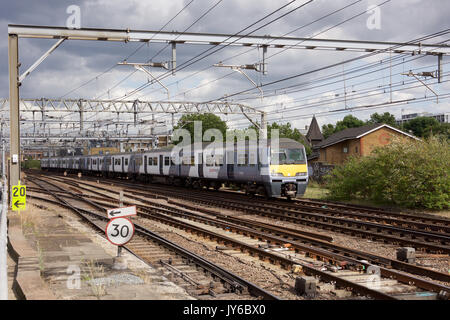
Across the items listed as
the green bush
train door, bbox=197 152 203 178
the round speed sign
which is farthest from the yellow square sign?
the green bush

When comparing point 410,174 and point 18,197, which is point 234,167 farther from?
point 18,197

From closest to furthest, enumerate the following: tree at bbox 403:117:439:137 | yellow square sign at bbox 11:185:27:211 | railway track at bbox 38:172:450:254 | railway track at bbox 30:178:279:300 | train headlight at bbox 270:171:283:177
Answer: railway track at bbox 30:178:279:300, railway track at bbox 38:172:450:254, yellow square sign at bbox 11:185:27:211, train headlight at bbox 270:171:283:177, tree at bbox 403:117:439:137

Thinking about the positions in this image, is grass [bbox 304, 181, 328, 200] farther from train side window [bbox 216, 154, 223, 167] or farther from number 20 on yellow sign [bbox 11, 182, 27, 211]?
number 20 on yellow sign [bbox 11, 182, 27, 211]

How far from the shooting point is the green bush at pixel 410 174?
18203 mm

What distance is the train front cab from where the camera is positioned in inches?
800

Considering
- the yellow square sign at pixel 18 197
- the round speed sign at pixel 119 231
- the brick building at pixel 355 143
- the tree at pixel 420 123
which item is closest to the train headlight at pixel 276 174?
the yellow square sign at pixel 18 197

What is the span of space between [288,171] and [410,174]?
4.91m

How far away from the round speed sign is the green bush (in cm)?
1326

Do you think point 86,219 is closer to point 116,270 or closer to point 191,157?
point 116,270

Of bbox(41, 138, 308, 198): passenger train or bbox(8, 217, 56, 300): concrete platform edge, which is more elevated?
bbox(41, 138, 308, 198): passenger train

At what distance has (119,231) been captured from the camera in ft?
29.2

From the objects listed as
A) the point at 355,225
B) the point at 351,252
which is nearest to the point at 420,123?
the point at 355,225

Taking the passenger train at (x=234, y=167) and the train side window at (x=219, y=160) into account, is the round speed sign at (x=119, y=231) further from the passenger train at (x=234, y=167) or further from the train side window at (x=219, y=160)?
the train side window at (x=219, y=160)
